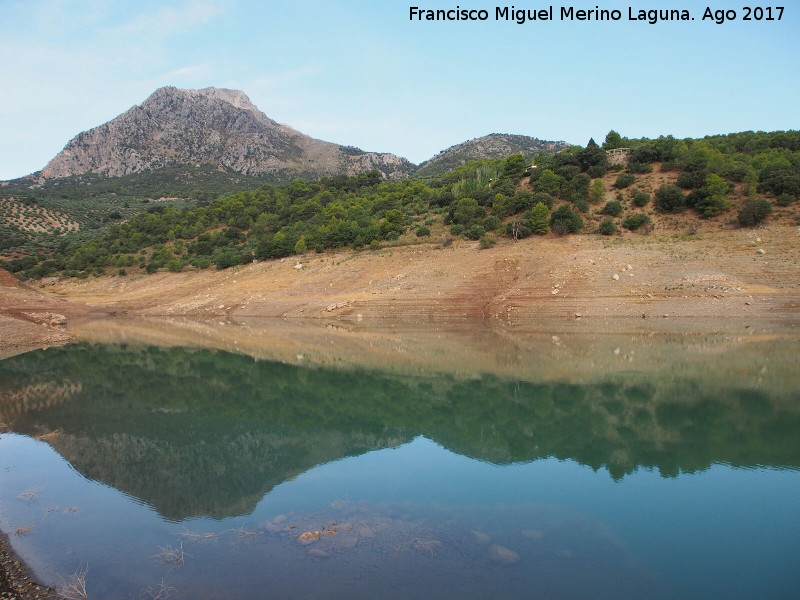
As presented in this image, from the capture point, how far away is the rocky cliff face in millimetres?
116750

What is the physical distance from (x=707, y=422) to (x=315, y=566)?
404 inches

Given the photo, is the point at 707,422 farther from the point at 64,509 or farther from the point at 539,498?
the point at 64,509

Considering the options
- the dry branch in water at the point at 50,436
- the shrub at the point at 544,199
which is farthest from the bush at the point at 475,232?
the dry branch in water at the point at 50,436

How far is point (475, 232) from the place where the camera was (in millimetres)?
46719

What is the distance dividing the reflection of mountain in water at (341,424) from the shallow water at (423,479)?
0.24 feet

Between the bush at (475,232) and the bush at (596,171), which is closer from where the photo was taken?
the bush at (475,232)

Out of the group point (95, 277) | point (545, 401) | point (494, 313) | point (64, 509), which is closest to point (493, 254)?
point (494, 313)

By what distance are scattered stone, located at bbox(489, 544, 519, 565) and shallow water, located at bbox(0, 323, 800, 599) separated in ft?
0.11

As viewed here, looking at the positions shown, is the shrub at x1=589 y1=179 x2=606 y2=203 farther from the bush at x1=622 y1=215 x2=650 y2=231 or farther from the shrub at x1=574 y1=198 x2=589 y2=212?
the bush at x1=622 y1=215 x2=650 y2=231

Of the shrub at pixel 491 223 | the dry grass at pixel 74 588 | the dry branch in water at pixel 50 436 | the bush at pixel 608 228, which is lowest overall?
the dry branch in water at pixel 50 436

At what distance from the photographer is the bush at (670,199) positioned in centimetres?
4319

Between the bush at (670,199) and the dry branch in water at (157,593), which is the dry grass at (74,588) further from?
the bush at (670,199)

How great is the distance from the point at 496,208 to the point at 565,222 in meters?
7.60

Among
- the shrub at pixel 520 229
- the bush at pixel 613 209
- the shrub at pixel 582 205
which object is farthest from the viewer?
the shrub at pixel 582 205
